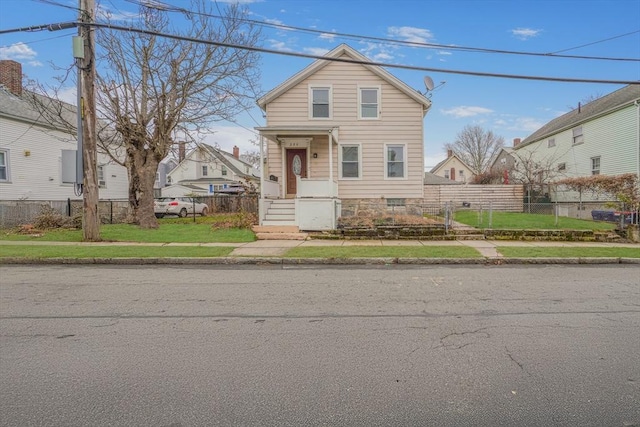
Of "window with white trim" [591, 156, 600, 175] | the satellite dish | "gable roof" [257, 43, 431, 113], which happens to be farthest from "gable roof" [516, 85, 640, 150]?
"gable roof" [257, 43, 431, 113]

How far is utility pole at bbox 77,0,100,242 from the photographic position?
11.3 metres

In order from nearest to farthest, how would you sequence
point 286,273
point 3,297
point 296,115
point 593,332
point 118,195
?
point 593,332, point 3,297, point 286,273, point 296,115, point 118,195

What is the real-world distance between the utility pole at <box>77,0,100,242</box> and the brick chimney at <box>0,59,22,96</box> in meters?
12.8

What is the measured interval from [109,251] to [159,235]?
11.5 ft

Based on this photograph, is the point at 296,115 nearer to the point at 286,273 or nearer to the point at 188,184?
the point at 286,273

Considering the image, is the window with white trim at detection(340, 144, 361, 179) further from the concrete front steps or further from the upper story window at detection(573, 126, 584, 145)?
the upper story window at detection(573, 126, 584, 145)

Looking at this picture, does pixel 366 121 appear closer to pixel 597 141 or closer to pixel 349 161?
pixel 349 161

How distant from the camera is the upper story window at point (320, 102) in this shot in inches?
708

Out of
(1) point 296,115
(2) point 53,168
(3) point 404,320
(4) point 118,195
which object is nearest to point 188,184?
(4) point 118,195

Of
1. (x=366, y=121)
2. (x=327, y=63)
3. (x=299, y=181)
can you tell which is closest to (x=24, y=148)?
(x=299, y=181)

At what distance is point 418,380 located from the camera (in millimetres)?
3330

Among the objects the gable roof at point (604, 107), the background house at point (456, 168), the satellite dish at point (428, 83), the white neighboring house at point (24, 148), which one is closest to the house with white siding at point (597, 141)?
the gable roof at point (604, 107)

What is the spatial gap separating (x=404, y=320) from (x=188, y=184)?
4547 centimetres

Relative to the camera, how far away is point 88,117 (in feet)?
38.3
